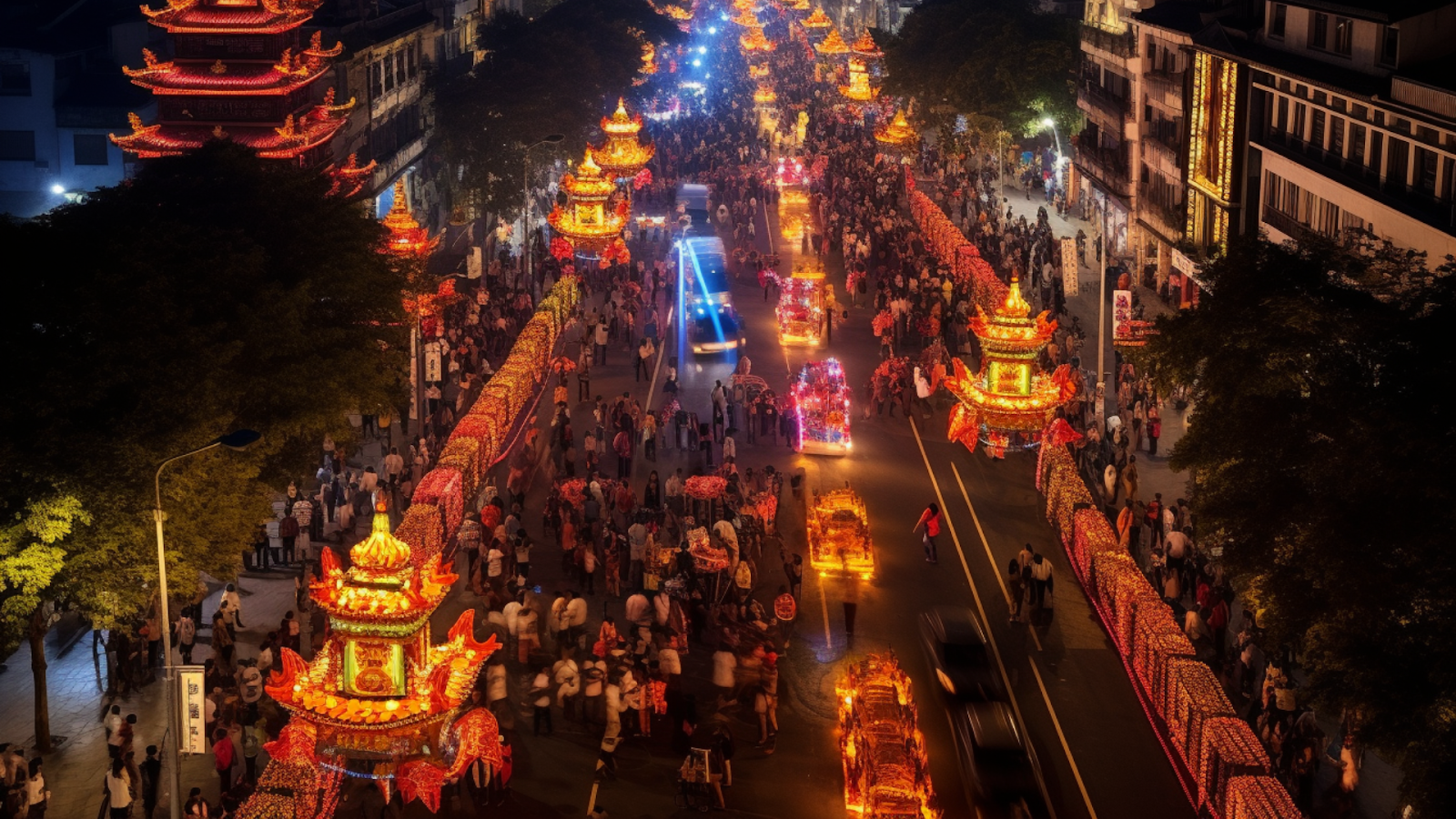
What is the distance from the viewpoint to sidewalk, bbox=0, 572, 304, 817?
87.1 ft

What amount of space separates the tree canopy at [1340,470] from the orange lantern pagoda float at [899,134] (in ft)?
181

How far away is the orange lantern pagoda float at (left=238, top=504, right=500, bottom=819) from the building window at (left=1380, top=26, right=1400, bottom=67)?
23.8 meters

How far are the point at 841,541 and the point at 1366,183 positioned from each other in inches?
531

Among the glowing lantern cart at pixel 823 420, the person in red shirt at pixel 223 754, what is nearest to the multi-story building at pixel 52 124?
the glowing lantern cart at pixel 823 420

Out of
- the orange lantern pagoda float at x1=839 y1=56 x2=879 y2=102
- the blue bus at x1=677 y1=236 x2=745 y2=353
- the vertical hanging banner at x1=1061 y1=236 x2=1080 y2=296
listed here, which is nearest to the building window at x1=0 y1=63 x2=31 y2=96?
the blue bus at x1=677 y1=236 x2=745 y2=353

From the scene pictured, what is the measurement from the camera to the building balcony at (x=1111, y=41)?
2502 inches

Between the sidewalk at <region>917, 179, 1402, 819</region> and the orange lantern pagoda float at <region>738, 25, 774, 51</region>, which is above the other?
the orange lantern pagoda float at <region>738, 25, 774, 51</region>

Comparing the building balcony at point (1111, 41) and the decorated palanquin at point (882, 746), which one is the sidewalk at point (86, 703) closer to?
the decorated palanquin at point (882, 746)

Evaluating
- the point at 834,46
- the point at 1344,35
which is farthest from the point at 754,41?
the point at 1344,35

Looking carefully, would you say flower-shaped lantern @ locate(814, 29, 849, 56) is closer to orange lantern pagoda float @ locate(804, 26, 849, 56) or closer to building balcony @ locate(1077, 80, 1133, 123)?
orange lantern pagoda float @ locate(804, 26, 849, 56)

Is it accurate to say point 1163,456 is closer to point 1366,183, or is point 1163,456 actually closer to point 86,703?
point 1366,183

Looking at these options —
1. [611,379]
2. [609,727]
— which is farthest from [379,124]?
[609,727]

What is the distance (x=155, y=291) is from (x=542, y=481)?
13098mm

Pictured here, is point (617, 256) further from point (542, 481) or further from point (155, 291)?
point (155, 291)
